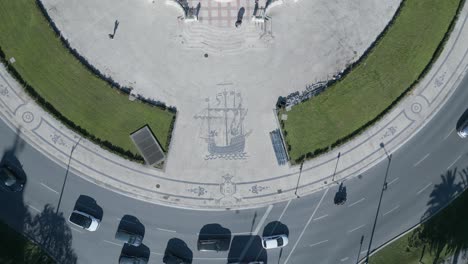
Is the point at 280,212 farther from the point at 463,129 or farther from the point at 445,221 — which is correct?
the point at 463,129

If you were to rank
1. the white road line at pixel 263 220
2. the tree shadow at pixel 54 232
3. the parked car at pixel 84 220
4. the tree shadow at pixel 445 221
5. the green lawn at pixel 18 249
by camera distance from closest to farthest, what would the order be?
the parked car at pixel 84 220 < the green lawn at pixel 18 249 < the tree shadow at pixel 54 232 < the white road line at pixel 263 220 < the tree shadow at pixel 445 221

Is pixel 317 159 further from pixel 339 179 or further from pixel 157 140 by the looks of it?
pixel 157 140

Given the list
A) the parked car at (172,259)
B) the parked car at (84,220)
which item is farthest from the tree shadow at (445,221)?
the parked car at (84,220)

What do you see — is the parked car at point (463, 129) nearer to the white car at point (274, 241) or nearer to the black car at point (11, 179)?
the white car at point (274, 241)

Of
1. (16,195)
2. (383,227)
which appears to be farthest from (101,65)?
(383,227)

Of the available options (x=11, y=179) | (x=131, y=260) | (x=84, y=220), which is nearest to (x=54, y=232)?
(x=84, y=220)
